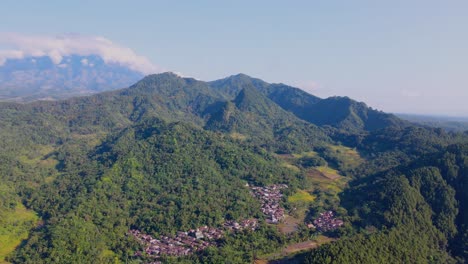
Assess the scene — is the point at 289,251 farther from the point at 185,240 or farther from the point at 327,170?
the point at 327,170

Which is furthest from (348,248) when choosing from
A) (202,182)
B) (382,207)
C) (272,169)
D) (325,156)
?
(325,156)

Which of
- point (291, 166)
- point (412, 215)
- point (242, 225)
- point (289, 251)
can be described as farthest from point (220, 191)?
point (412, 215)

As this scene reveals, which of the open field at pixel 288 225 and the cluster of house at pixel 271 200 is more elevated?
the cluster of house at pixel 271 200

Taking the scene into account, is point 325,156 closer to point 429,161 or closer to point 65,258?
point 429,161

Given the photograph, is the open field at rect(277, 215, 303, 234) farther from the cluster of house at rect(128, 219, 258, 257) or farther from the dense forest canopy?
the cluster of house at rect(128, 219, 258, 257)

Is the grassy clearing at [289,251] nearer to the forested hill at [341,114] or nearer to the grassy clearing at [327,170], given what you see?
the grassy clearing at [327,170]

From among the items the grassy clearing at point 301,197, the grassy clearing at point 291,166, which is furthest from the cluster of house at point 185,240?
the grassy clearing at point 291,166

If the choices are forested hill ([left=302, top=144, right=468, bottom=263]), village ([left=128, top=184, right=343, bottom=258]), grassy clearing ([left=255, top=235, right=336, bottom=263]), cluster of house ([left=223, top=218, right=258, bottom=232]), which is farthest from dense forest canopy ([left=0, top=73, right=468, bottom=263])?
cluster of house ([left=223, top=218, right=258, bottom=232])
